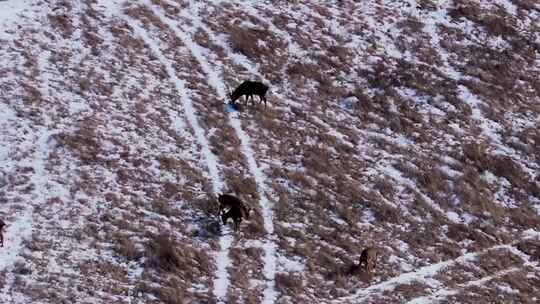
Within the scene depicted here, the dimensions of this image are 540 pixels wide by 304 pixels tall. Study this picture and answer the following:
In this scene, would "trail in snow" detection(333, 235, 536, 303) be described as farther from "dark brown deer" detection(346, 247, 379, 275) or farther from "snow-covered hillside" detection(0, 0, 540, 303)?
"dark brown deer" detection(346, 247, 379, 275)

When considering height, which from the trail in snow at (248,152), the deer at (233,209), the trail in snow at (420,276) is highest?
the deer at (233,209)

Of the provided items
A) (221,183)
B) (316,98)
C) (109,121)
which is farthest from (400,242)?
(109,121)

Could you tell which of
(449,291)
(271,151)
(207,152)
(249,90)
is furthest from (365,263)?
(249,90)

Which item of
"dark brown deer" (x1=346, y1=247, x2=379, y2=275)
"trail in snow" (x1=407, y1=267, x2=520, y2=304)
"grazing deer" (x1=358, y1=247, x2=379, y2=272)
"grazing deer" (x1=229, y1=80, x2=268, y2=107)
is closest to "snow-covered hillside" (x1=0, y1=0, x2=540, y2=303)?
"trail in snow" (x1=407, y1=267, x2=520, y2=304)

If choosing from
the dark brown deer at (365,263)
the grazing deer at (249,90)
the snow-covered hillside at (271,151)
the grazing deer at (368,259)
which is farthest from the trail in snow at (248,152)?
the grazing deer at (368,259)

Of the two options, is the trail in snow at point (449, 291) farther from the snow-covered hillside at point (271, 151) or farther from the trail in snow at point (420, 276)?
the trail in snow at point (420, 276)
